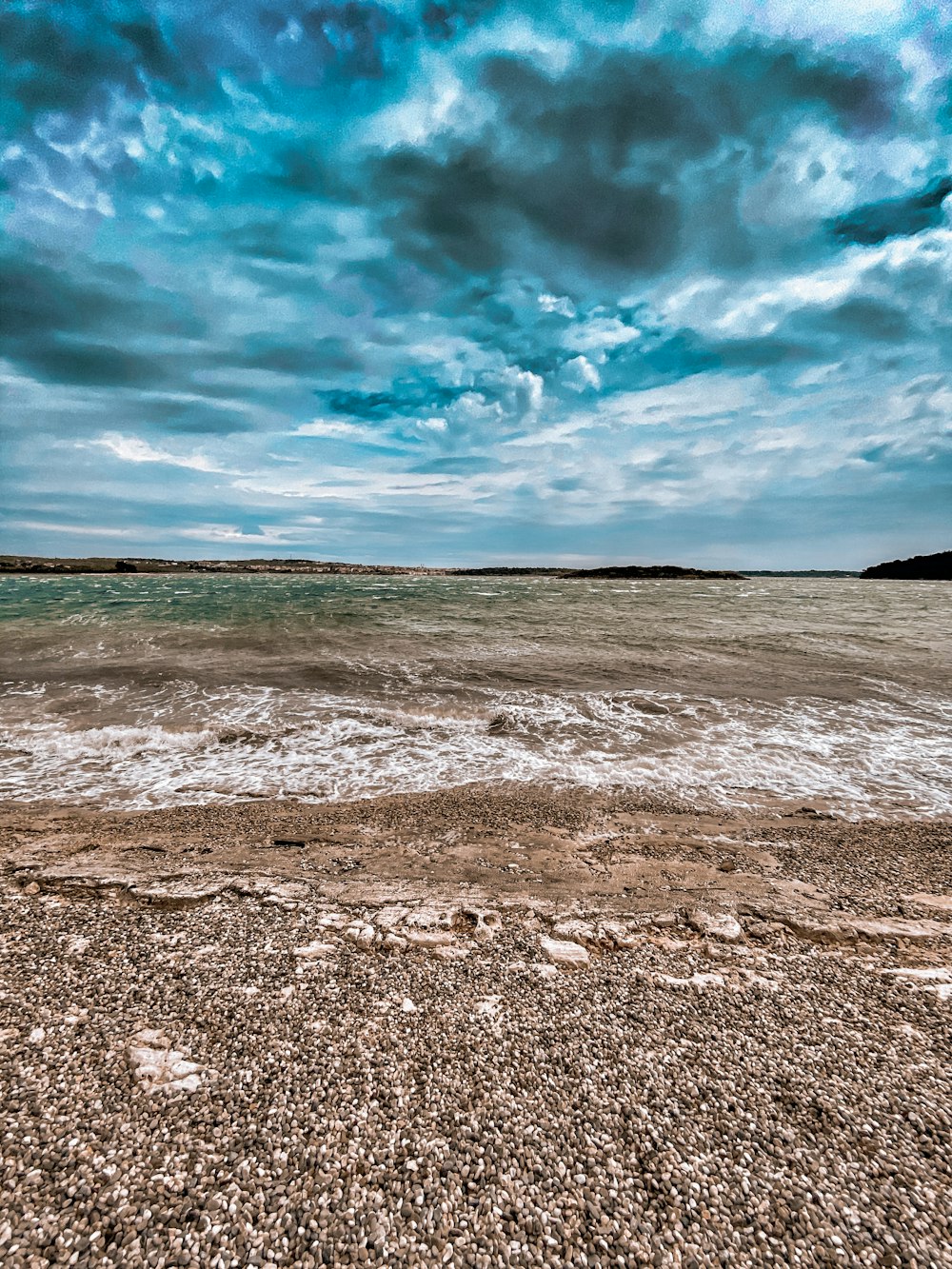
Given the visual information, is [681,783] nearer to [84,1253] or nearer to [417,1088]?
[417,1088]

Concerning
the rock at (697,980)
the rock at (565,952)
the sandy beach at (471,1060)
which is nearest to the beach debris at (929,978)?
the sandy beach at (471,1060)

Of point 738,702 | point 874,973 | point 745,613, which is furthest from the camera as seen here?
point 745,613

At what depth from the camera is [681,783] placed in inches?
336

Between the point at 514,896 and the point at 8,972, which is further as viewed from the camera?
the point at 514,896

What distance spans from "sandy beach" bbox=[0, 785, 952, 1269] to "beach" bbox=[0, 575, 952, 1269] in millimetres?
18

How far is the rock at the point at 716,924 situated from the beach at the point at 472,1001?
43 millimetres

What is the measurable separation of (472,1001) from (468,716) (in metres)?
8.11

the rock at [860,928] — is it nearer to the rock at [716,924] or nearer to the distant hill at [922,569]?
the rock at [716,924]

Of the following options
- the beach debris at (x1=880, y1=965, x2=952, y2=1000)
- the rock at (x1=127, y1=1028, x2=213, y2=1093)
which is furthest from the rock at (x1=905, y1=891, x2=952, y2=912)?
the rock at (x1=127, y1=1028, x2=213, y2=1093)

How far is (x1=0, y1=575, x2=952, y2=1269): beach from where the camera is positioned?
97.8 inches

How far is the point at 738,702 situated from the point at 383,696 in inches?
363

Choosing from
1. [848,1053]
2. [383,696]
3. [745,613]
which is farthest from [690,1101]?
[745,613]

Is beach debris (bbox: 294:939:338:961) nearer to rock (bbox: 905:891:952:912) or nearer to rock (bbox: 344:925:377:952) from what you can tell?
rock (bbox: 344:925:377:952)

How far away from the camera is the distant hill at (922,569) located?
14550 centimetres
